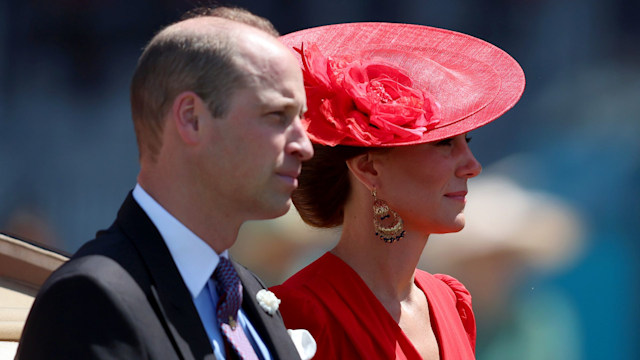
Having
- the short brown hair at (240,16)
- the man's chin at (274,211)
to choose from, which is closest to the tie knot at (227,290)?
the man's chin at (274,211)

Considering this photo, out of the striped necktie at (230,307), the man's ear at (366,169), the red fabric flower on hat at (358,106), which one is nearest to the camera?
the striped necktie at (230,307)

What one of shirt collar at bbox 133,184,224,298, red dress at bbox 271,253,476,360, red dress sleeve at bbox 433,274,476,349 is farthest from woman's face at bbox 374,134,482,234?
shirt collar at bbox 133,184,224,298

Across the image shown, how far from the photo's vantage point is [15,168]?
3.19 meters

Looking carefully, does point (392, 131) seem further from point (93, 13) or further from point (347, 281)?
point (93, 13)

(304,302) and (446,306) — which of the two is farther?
(446,306)

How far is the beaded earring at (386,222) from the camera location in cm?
197

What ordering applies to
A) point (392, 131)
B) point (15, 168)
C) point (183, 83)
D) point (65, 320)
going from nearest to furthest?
point (65, 320), point (183, 83), point (392, 131), point (15, 168)

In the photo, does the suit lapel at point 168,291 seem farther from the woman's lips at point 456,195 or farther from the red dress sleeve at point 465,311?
the red dress sleeve at point 465,311

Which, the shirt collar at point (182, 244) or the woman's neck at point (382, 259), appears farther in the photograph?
the woman's neck at point (382, 259)

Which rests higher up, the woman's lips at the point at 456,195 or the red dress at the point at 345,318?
the woman's lips at the point at 456,195

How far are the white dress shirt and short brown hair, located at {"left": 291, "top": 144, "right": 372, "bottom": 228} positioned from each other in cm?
75

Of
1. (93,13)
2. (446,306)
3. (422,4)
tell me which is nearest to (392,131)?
(446,306)

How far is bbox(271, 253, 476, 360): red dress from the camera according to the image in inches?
73.2

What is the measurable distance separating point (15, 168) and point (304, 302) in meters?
1.82
